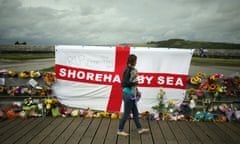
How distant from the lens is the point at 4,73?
4543 millimetres

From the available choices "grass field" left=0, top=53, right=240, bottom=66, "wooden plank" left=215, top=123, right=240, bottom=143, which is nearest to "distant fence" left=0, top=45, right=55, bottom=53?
"grass field" left=0, top=53, right=240, bottom=66

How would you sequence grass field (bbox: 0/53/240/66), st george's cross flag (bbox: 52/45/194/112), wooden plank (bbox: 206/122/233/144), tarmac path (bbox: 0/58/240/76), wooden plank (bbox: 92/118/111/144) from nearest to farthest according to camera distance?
wooden plank (bbox: 92/118/111/144)
wooden plank (bbox: 206/122/233/144)
st george's cross flag (bbox: 52/45/194/112)
tarmac path (bbox: 0/58/240/76)
grass field (bbox: 0/53/240/66)

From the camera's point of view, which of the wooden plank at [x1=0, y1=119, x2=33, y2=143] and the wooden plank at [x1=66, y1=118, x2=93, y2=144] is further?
the wooden plank at [x1=0, y1=119, x2=33, y2=143]

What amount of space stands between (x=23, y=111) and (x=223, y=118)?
16.7 feet

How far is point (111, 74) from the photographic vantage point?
14.4ft

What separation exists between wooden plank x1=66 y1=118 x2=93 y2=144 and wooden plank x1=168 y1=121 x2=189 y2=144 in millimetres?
1890

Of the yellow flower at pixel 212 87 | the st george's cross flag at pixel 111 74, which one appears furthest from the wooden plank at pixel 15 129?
the yellow flower at pixel 212 87

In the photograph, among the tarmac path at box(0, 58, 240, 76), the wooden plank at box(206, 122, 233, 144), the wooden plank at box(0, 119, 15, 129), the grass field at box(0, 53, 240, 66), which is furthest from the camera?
→ the grass field at box(0, 53, 240, 66)

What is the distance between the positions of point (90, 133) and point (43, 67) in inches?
105

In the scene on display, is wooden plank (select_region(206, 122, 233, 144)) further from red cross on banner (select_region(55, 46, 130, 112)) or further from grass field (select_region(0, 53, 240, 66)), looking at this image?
red cross on banner (select_region(55, 46, 130, 112))

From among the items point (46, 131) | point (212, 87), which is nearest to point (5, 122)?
point (46, 131)

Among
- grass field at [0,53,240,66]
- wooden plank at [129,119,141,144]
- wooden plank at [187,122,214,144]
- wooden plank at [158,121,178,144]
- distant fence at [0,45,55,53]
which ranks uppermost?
distant fence at [0,45,55,53]

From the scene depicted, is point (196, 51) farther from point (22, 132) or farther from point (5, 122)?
point (5, 122)

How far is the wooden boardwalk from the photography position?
324 cm
